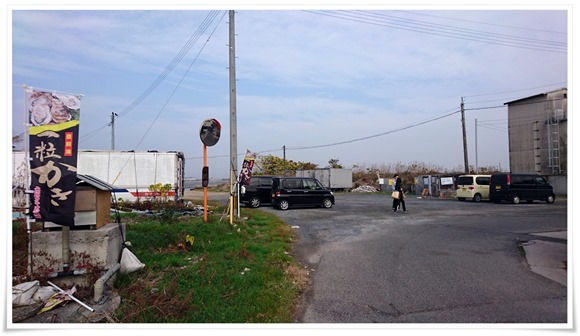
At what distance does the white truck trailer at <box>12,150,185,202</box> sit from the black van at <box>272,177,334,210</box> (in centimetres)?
528

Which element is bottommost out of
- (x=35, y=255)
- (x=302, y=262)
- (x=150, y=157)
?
(x=302, y=262)

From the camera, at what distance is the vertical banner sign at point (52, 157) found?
447cm

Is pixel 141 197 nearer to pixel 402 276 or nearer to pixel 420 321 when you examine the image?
pixel 402 276

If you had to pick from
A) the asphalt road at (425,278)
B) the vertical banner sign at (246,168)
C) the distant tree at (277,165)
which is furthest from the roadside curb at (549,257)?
the distant tree at (277,165)

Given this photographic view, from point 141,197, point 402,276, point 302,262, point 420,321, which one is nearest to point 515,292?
point 402,276

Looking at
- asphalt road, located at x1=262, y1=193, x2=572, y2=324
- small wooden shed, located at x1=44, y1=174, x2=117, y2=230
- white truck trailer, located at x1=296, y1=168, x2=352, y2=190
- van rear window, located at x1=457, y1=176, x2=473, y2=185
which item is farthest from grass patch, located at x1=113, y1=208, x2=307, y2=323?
white truck trailer, located at x1=296, y1=168, x2=352, y2=190

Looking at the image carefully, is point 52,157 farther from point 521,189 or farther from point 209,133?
point 521,189

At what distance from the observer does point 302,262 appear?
701cm

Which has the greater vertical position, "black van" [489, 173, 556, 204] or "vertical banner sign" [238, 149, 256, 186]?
"vertical banner sign" [238, 149, 256, 186]

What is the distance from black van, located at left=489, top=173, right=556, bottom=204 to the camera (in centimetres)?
2055

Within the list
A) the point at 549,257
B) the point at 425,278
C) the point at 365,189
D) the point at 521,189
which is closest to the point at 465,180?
the point at 521,189

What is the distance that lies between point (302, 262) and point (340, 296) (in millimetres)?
2090

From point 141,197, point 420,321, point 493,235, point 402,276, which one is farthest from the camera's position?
point 141,197

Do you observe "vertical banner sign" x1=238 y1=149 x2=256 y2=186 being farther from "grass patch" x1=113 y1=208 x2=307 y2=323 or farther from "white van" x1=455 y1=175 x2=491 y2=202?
"white van" x1=455 y1=175 x2=491 y2=202
